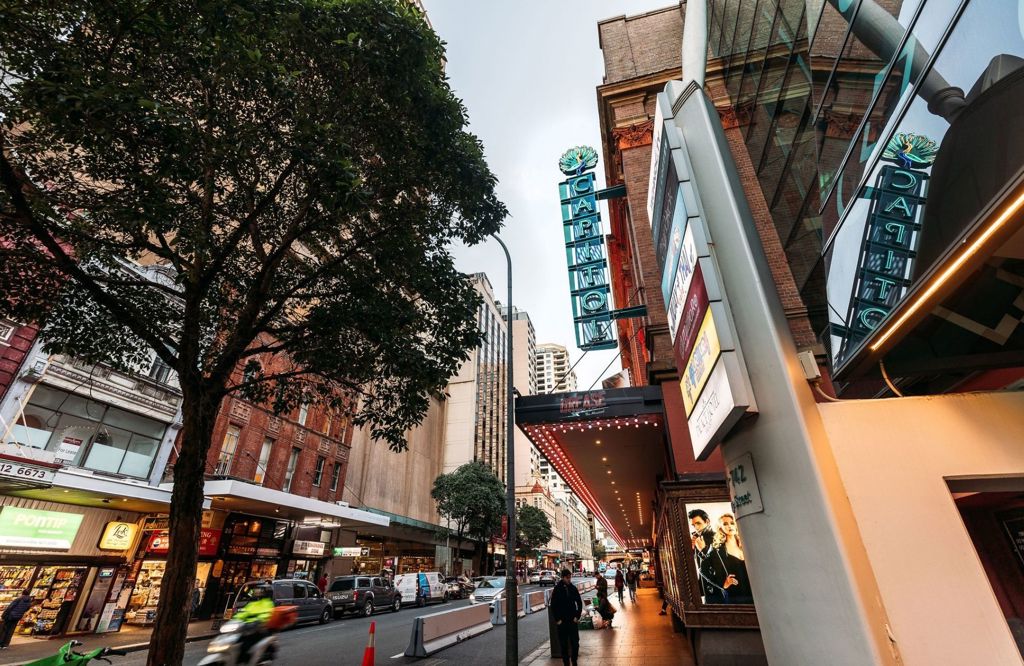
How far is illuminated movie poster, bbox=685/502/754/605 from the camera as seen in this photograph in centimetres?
910

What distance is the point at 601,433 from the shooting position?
13125mm

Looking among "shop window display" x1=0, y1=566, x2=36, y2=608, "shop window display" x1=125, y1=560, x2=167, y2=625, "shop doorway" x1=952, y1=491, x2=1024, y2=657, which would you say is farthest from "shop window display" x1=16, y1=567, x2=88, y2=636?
"shop doorway" x1=952, y1=491, x2=1024, y2=657

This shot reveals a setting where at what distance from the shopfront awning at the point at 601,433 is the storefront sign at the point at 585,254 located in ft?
9.72

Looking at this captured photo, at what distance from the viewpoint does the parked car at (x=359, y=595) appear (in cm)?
2222

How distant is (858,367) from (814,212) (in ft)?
12.7

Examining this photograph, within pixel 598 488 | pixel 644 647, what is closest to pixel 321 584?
pixel 598 488

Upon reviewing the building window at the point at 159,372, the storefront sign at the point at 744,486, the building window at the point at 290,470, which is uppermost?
the building window at the point at 159,372

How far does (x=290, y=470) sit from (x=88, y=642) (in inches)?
562

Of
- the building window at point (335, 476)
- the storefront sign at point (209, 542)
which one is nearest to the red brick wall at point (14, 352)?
the storefront sign at point (209, 542)

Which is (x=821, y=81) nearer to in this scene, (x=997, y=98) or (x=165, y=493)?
(x=997, y=98)

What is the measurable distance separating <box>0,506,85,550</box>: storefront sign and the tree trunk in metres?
13.5

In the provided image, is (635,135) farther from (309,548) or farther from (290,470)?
(309,548)

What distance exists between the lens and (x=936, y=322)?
397cm

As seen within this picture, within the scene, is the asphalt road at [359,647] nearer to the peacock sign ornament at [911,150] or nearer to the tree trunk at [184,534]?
the tree trunk at [184,534]
